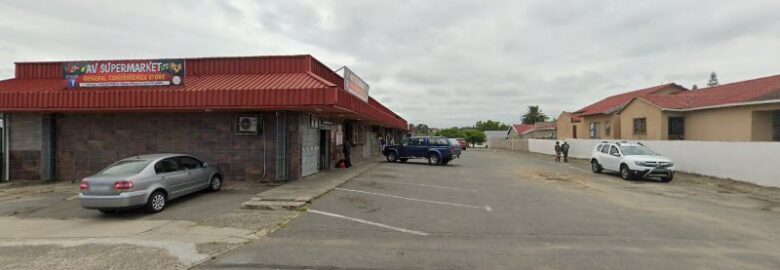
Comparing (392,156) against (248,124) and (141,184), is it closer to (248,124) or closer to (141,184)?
(248,124)

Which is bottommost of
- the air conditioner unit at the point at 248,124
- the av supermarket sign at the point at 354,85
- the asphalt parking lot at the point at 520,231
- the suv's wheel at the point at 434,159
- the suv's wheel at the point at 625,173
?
the asphalt parking lot at the point at 520,231

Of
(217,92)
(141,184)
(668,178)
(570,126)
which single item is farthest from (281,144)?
(570,126)

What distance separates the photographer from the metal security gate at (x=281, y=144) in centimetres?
1452

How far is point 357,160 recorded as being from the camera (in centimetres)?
2511

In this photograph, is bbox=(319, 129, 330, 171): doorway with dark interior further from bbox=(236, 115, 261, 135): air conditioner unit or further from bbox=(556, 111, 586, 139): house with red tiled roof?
bbox=(556, 111, 586, 139): house with red tiled roof

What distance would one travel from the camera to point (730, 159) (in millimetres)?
17328

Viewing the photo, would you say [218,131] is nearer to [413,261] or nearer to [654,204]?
[413,261]

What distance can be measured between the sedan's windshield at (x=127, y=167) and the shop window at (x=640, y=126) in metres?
31.6

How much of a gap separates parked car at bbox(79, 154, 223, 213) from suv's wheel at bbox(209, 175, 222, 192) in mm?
865

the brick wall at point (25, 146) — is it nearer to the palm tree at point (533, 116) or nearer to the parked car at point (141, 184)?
the parked car at point (141, 184)

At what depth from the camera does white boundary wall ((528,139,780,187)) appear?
49.9 feet

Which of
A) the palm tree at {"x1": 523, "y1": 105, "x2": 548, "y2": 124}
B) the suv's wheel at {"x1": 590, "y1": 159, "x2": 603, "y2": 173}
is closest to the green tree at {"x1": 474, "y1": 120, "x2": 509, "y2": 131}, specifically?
the palm tree at {"x1": 523, "y1": 105, "x2": 548, "y2": 124}

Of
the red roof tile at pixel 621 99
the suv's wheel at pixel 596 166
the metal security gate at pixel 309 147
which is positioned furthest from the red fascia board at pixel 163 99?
the red roof tile at pixel 621 99

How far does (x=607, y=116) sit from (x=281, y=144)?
32.2 metres
